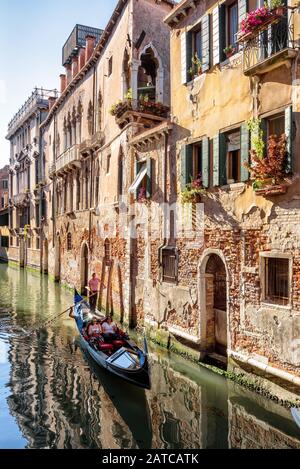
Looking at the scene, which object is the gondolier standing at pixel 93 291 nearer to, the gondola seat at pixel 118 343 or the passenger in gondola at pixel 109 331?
the passenger in gondola at pixel 109 331

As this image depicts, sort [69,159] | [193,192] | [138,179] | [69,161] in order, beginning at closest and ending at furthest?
1. [193,192]
2. [138,179]
3. [69,161]
4. [69,159]

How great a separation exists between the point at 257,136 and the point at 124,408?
16.1 feet

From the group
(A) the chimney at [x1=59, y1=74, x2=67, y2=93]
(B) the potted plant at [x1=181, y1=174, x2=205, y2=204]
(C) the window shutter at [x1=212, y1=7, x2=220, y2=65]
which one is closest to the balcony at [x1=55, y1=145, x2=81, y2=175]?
(A) the chimney at [x1=59, y1=74, x2=67, y2=93]

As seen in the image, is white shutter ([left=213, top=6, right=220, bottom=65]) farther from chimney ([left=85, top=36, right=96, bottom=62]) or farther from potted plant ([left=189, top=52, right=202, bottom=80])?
chimney ([left=85, top=36, right=96, bottom=62])

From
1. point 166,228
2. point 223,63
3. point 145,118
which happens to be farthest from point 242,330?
point 145,118

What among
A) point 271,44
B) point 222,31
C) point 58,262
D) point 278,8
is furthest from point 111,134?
point 58,262

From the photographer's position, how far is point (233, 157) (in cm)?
834

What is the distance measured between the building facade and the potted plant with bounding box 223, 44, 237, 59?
62.7 ft

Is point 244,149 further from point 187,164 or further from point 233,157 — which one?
point 187,164

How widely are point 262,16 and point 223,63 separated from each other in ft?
5.28

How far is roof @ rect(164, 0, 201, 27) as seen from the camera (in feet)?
30.5

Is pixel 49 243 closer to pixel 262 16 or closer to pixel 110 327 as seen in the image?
pixel 110 327

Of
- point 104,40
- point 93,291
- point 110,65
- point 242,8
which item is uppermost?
point 104,40

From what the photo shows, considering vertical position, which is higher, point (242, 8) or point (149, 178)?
point (242, 8)
